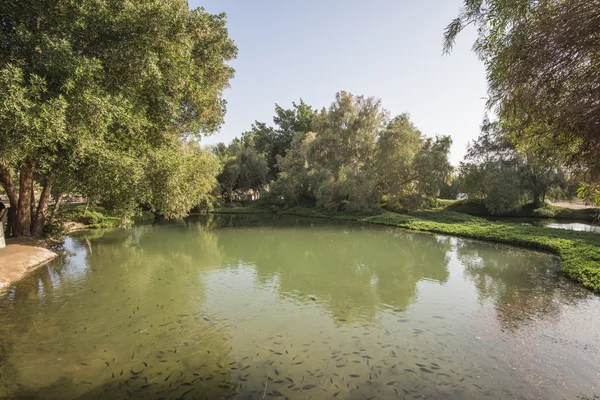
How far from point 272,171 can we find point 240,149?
435 inches

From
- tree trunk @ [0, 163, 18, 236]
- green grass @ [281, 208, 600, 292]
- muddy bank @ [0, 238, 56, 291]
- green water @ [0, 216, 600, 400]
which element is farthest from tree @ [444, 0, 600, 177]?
tree trunk @ [0, 163, 18, 236]

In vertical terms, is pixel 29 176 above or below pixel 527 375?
above

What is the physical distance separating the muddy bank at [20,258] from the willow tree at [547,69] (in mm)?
15572

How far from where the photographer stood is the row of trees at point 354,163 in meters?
35.8

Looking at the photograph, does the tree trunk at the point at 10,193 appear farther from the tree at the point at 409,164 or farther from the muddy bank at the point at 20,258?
the tree at the point at 409,164

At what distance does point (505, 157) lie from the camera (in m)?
41.9

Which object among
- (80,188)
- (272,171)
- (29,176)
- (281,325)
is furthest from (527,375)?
(272,171)

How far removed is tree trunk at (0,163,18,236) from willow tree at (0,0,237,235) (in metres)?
0.10

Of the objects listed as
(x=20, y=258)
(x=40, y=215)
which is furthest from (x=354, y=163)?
(x=20, y=258)

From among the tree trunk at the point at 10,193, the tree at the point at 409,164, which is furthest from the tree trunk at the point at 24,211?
the tree at the point at 409,164

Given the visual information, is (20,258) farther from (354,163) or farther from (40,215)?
(354,163)

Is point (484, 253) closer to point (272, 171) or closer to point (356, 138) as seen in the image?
point (356, 138)

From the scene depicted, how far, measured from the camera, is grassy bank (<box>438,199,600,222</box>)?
36641mm

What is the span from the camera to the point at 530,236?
19.8 meters
